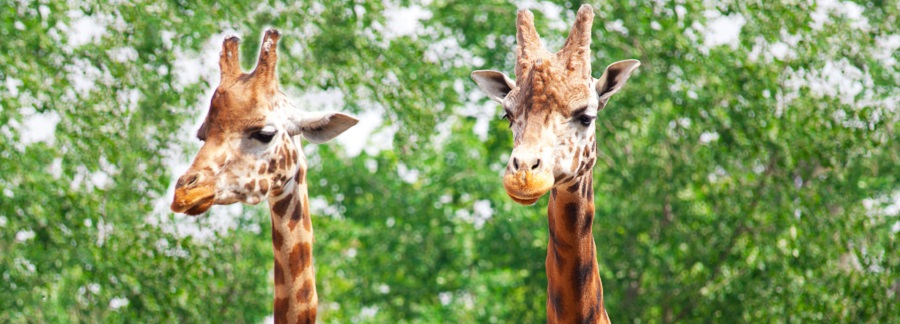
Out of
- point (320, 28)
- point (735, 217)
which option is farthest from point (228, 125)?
point (320, 28)

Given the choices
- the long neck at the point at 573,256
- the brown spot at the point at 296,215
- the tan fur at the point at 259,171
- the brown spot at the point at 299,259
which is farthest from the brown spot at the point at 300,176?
the long neck at the point at 573,256

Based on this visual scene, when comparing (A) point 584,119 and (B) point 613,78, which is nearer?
(A) point 584,119

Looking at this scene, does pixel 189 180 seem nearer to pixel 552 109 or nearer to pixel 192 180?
pixel 192 180

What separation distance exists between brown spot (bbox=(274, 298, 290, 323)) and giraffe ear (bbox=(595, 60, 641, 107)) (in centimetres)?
213

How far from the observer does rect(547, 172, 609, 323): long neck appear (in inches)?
266

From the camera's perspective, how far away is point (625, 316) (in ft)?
51.1

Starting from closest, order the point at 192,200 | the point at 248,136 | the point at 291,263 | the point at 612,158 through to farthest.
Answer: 1. the point at 192,200
2. the point at 248,136
3. the point at 291,263
4. the point at 612,158

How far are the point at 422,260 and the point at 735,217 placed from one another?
738cm

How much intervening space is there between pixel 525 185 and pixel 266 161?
5.99 feet

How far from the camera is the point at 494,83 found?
722 centimetres

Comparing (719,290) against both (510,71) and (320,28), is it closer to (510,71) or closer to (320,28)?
(510,71)

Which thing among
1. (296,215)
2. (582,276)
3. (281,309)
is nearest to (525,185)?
(582,276)

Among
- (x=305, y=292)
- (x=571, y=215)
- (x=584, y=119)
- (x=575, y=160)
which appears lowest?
(x=305, y=292)

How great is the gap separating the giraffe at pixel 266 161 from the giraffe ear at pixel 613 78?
5.09 feet
